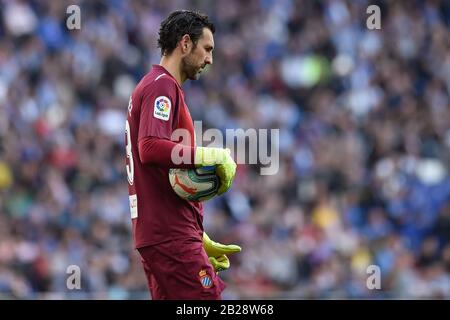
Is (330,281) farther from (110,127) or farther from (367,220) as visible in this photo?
(110,127)

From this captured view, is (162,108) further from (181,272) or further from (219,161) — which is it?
(181,272)

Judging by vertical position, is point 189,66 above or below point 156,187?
above

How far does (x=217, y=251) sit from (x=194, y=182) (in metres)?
0.65

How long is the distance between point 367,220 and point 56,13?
5.09 metres

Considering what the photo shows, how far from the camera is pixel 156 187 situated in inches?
225

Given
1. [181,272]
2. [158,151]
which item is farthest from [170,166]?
[181,272]

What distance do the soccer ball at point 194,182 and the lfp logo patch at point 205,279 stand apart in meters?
0.38

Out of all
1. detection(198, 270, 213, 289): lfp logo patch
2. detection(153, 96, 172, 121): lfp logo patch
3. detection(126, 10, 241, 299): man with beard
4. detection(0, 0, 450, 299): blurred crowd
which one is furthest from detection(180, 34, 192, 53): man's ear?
detection(0, 0, 450, 299): blurred crowd

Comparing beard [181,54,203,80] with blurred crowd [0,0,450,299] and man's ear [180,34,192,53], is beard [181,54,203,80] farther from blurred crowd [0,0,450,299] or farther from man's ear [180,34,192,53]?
blurred crowd [0,0,450,299]

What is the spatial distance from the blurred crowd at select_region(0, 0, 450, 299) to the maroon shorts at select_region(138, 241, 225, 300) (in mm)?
A: 4066

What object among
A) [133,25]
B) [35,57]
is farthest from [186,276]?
[133,25]

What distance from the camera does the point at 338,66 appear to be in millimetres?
15125

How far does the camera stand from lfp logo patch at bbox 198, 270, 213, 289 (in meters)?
5.68

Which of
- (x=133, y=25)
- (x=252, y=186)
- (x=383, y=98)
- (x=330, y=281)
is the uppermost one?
(x=133, y=25)
